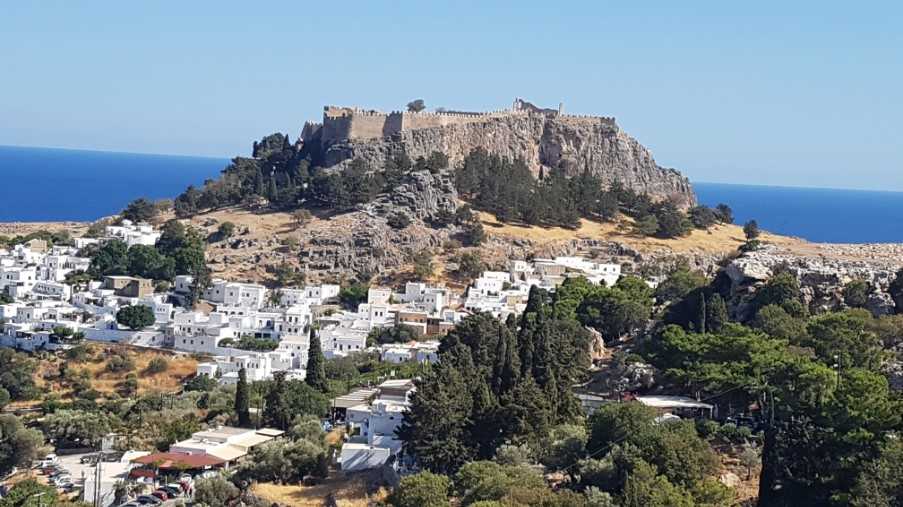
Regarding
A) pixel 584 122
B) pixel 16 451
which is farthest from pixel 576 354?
pixel 584 122

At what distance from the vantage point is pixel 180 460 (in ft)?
117

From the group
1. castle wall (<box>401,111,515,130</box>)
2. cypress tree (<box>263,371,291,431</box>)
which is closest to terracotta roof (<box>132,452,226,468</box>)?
cypress tree (<box>263,371,291,431</box>)

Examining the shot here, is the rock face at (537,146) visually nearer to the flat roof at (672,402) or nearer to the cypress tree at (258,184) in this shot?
the cypress tree at (258,184)

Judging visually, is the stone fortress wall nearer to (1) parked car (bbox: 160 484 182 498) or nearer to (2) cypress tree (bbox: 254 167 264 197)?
(2) cypress tree (bbox: 254 167 264 197)

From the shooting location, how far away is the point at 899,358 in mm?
35688

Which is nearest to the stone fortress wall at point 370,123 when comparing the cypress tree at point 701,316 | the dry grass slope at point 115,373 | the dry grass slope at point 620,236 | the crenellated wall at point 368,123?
the crenellated wall at point 368,123

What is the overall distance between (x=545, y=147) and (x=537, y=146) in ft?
2.53

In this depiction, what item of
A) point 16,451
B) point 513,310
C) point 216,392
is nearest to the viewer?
point 16,451

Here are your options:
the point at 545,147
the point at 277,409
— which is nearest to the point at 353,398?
the point at 277,409

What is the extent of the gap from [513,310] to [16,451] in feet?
80.5

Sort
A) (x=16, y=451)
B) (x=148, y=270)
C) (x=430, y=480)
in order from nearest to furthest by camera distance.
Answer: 1. (x=430, y=480)
2. (x=16, y=451)
3. (x=148, y=270)

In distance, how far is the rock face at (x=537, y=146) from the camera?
2990 inches

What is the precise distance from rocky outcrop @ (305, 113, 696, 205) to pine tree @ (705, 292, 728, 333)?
35402 millimetres

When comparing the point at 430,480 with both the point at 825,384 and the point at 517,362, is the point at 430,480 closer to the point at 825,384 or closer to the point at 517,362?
the point at 517,362
